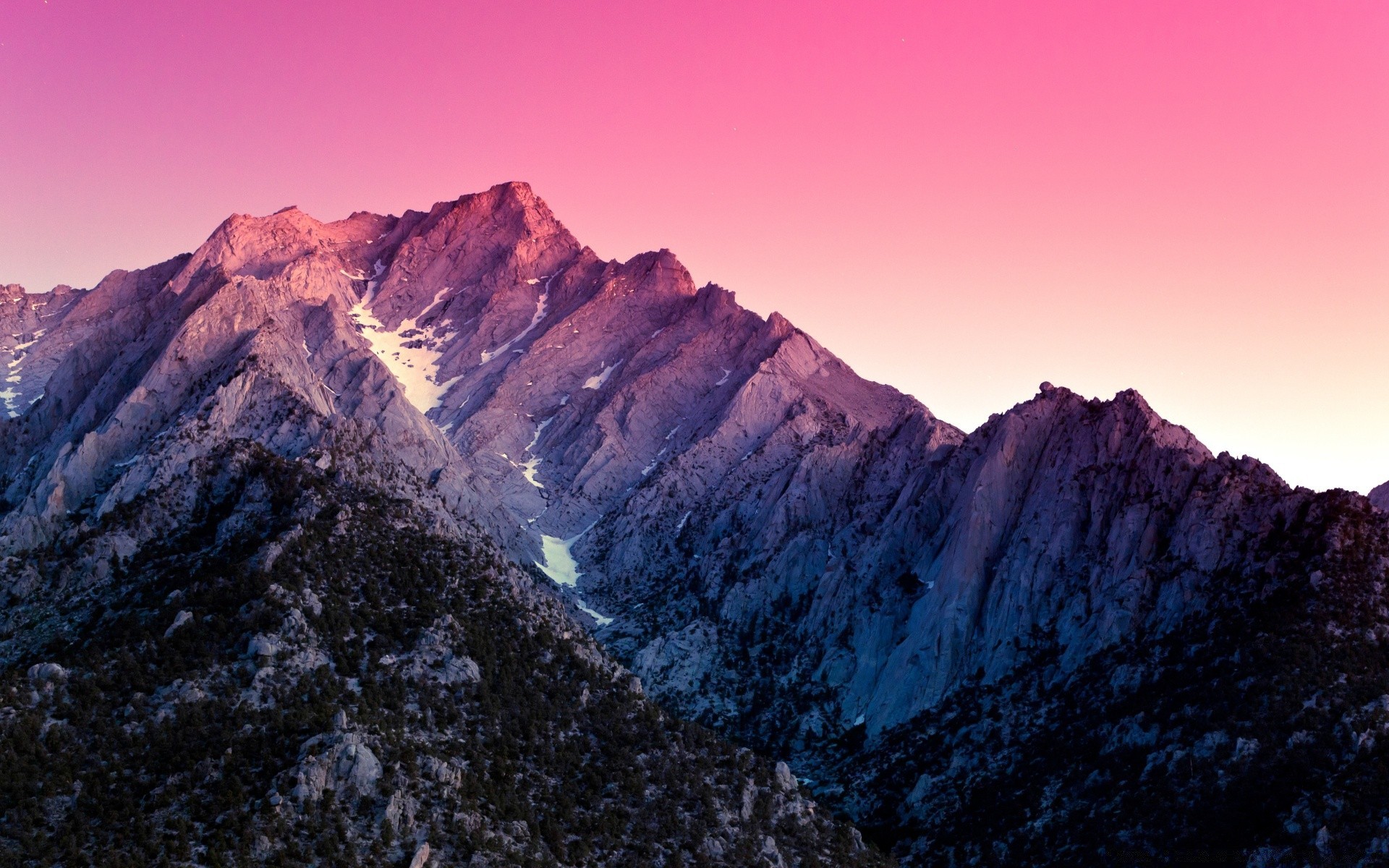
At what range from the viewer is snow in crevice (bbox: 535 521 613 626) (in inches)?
7052

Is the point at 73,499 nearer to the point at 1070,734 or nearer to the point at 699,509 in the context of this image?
the point at 699,509

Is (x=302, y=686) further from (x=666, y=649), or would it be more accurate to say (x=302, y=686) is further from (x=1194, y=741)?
(x=1194, y=741)

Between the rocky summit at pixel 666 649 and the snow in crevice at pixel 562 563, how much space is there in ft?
3.81

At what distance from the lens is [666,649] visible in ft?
534

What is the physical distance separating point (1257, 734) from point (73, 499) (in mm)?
115241

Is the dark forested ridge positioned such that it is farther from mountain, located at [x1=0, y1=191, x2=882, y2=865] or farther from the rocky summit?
the rocky summit

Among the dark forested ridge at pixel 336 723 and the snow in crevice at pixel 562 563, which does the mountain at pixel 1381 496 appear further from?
the snow in crevice at pixel 562 563

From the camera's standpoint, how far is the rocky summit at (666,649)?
3543 inches

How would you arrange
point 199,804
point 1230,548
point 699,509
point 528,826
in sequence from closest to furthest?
1. point 199,804
2. point 528,826
3. point 1230,548
4. point 699,509

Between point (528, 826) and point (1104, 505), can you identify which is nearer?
point (528, 826)

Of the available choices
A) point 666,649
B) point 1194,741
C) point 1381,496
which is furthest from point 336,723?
point 1381,496

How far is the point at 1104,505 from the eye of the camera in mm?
150375

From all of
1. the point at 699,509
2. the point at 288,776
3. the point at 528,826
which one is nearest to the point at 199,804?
the point at 288,776

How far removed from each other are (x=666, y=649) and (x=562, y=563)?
33.6m
